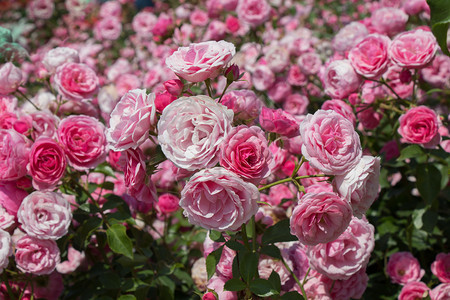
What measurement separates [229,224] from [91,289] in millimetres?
938

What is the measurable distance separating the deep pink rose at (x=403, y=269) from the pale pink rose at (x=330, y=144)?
33.6 inches

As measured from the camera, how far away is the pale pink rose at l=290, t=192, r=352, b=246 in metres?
1.05

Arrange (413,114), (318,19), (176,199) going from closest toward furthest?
(413,114) → (176,199) → (318,19)

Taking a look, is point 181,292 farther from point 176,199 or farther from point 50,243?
point 50,243

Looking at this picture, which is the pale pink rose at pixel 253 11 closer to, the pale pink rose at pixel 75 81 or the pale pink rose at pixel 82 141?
the pale pink rose at pixel 75 81

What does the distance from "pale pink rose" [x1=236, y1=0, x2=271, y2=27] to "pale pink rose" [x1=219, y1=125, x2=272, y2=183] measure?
6.16ft

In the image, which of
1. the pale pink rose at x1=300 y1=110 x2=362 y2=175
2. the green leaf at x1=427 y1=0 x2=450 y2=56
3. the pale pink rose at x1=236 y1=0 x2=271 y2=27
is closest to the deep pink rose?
the pale pink rose at x1=300 y1=110 x2=362 y2=175

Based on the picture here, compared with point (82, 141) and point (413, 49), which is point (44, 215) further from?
point (413, 49)

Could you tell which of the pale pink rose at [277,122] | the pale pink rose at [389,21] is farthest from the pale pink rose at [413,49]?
the pale pink rose at [277,122]

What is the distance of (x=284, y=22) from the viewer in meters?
3.89

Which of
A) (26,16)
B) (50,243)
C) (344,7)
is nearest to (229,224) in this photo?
(50,243)

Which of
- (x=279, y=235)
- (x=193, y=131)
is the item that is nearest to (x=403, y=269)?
(x=279, y=235)

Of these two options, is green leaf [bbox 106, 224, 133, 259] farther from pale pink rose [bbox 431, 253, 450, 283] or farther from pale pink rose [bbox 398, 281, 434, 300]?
pale pink rose [bbox 431, 253, 450, 283]

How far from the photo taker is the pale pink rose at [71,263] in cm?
190
